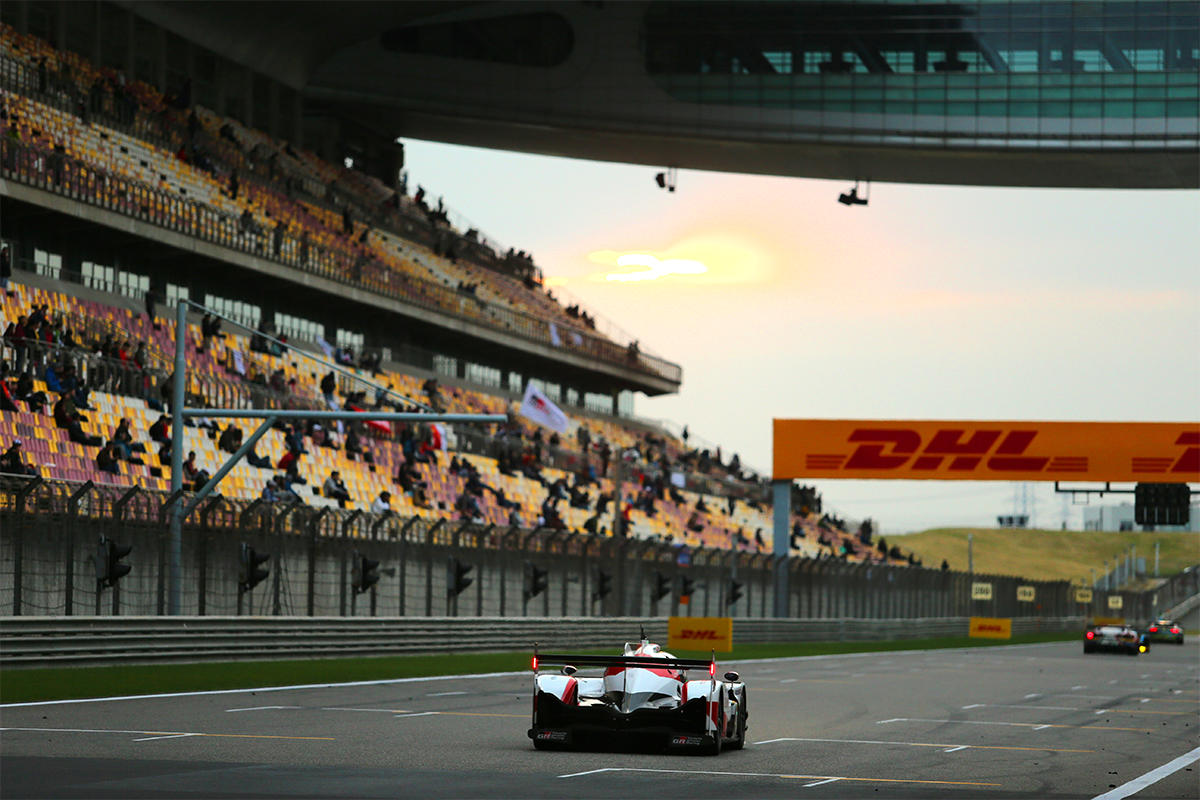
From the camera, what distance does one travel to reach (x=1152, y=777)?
1346 centimetres

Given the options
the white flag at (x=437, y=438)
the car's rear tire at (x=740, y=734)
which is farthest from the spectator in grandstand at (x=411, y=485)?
the car's rear tire at (x=740, y=734)

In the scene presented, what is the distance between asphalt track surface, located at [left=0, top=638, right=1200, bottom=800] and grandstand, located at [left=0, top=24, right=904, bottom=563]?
36.0 ft

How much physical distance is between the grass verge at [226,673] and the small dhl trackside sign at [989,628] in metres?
28.5

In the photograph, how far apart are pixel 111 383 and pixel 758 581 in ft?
60.0

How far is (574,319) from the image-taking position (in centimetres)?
7412

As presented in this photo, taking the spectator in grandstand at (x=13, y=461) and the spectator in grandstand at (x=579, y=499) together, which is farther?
the spectator in grandstand at (x=579, y=499)

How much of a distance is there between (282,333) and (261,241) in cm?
310

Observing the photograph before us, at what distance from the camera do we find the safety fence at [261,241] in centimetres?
3988

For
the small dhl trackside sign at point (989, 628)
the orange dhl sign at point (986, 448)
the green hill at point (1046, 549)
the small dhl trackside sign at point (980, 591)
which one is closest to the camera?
the orange dhl sign at point (986, 448)

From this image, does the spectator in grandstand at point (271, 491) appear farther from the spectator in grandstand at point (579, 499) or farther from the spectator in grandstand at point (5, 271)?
the spectator in grandstand at point (579, 499)

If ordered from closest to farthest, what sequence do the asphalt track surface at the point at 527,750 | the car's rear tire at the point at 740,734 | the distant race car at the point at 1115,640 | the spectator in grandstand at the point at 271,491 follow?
the asphalt track surface at the point at 527,750 → the car's rear tire at the point at 740,734 → the spectator in grandstand at the point at 271,491 → the distant race car at the point at 1115,640

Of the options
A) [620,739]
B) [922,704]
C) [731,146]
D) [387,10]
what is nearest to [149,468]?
[922,704]

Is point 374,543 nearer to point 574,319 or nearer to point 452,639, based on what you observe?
point 452,639

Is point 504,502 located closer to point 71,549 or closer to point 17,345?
point 17,345
